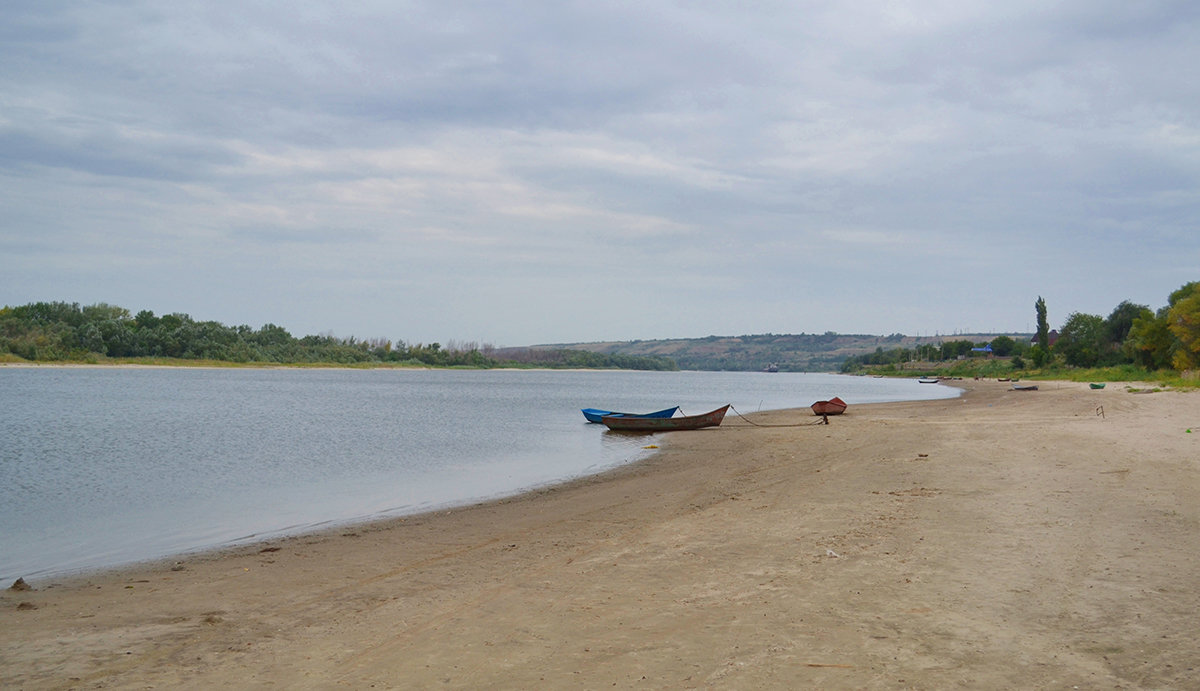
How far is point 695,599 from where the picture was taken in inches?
280

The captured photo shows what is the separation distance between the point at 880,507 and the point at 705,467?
325 inches

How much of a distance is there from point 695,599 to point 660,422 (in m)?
24.9

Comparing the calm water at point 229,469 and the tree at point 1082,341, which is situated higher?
the tree at point 1082,341

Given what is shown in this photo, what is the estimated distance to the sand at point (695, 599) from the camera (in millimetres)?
5453

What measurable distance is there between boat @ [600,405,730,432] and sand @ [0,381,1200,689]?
17.9 metres

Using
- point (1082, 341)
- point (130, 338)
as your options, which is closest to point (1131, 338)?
point (1082, 341)

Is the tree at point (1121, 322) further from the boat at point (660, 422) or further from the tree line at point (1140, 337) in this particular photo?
the boat at point (660, 422)

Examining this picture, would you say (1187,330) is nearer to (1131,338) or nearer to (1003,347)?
(1131,338)

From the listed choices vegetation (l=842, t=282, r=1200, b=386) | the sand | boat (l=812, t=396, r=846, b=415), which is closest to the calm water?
the sand

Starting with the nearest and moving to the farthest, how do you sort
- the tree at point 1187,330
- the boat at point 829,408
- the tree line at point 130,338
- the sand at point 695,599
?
the sand at point 695,599 < the boat at point 829,408 < the tree at point 1187,330 < the tree line at point 130,338

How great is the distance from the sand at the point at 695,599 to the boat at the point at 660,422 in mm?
17906

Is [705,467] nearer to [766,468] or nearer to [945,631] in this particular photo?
[766,468]

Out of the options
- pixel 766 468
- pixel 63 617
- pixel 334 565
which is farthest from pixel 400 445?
pixel 63 617

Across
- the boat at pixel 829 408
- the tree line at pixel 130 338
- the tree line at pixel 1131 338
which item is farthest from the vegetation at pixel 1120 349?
the tree line at pixel 130 338
